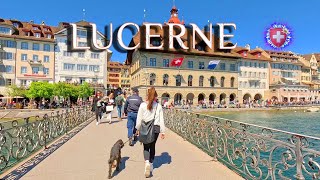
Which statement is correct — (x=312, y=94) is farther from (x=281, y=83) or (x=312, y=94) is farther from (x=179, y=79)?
(x=179, y=79)

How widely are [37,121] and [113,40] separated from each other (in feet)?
135

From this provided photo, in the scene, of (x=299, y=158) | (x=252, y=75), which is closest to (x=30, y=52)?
(x=252, y=75)

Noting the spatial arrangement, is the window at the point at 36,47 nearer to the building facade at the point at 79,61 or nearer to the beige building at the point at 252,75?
the building facade at the point at 79,61

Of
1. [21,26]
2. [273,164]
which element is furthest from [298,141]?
[21,26]

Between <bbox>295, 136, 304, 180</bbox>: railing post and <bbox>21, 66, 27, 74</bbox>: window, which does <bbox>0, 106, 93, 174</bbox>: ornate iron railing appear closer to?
<bbox>295, 136, 304, 180</bbox>: railing post

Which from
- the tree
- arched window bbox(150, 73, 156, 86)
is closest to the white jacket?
the tree

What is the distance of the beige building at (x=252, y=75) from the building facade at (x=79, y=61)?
3604cm

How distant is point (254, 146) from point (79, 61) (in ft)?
Answer: 183

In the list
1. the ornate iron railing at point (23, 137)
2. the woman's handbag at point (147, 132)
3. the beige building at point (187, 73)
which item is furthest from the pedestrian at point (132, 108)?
the beige building at point (187, 73)

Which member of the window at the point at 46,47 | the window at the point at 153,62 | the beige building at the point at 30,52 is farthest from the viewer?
the window at the point at 153,62

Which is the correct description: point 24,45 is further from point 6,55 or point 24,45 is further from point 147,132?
point 147,132

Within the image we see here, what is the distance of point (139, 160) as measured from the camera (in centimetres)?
712

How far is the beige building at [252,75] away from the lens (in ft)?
231

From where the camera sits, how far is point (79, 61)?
5722cm
